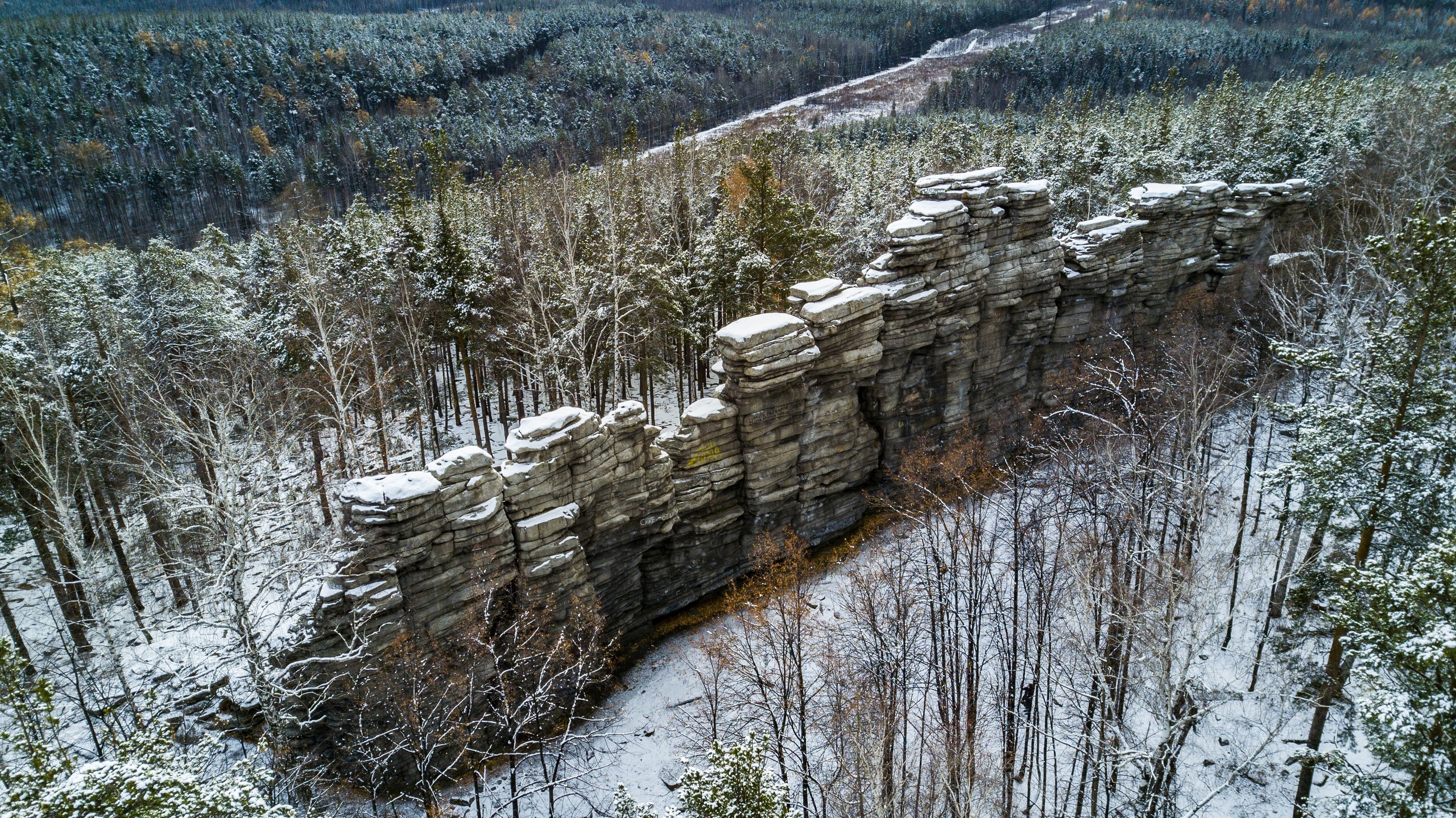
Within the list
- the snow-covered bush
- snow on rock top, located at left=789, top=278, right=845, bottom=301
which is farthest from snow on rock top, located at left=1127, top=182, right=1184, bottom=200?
the snow-covered bush

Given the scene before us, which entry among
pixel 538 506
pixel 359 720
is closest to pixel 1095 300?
pixel 538 506

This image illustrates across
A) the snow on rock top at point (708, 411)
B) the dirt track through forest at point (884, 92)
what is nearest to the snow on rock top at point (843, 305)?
the snow on rock top at point (708, 411)

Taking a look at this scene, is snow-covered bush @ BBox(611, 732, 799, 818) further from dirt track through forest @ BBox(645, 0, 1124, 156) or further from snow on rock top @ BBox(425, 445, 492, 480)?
dirt track through forest @ BBox(645, 0, 1124, 156)

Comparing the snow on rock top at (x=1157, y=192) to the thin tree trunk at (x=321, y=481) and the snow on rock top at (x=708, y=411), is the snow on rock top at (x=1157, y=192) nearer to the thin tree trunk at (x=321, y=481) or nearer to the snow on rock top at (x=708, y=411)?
the snow on rock top at (x=708, y=411)

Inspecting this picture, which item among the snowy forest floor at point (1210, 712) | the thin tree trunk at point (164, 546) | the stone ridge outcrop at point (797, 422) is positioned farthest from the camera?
the thin tree trunk at point (164, 546)

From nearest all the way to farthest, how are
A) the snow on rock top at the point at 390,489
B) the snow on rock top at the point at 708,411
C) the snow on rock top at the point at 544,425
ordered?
the snow on rock top at the point at 390,489 → the snow on rock top at the point at 544,425 → the snow on rock top at the point at 708,411

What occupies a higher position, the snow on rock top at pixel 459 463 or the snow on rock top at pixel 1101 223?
the snow on rock top at pixel 1101 223

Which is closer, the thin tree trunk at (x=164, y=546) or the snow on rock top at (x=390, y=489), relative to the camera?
the snow on rock top at (x=390, y=489)
